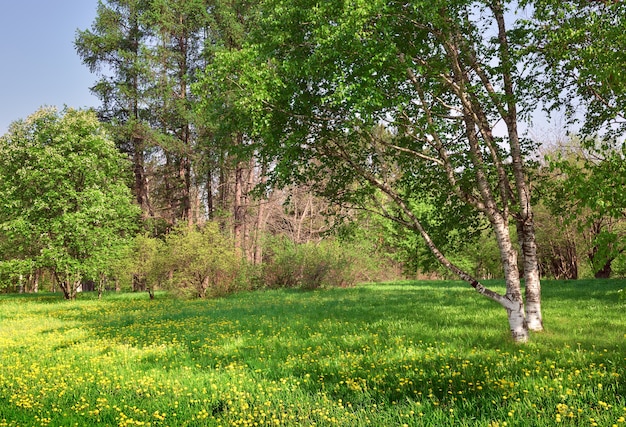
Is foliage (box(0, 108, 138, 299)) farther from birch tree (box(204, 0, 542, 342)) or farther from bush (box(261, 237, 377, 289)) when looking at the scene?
birch tree (box(204, 0, 542, 342))

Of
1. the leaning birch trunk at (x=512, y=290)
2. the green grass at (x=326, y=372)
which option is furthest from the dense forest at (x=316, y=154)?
the green grass at (x=326, y=372)

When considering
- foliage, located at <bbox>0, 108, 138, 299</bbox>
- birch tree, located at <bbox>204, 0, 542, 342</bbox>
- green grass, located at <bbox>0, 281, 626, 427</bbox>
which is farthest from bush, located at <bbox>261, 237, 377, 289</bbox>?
birch tree, located at <bbox>204, 0, 542, 342</bbox>

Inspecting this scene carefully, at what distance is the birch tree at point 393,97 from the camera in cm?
Result: 862

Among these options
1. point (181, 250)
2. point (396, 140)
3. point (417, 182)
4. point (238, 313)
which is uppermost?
point (396, 140)

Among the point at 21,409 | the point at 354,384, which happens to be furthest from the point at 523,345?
the point at 21,409

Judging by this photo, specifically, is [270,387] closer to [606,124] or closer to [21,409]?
[21,409]

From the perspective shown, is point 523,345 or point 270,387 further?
point 523,345

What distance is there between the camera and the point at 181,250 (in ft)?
73.5

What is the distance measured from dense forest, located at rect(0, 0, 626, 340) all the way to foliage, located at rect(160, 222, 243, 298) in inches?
4.5

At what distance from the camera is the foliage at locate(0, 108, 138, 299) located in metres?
23.8

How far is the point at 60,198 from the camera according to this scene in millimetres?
24656

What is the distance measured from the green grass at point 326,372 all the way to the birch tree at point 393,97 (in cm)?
190

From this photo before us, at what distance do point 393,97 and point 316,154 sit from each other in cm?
222

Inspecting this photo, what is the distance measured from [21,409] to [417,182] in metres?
10.2
